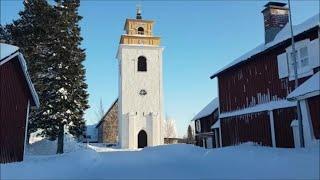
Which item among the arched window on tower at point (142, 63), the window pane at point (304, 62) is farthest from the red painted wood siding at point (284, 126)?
the arched window on tower at point (142, 63)

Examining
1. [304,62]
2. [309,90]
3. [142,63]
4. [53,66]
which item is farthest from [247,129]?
[142,63]

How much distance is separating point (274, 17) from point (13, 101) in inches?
678

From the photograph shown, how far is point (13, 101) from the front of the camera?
19938 millimetres

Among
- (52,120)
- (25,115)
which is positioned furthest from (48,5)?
(25,115)

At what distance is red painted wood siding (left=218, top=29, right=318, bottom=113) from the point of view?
21889mm

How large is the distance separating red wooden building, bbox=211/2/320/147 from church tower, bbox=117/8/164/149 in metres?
22.4

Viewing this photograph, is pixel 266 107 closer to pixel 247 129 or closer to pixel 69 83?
pixel 247 129

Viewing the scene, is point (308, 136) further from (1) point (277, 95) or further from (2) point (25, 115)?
(2) point (25, 115)

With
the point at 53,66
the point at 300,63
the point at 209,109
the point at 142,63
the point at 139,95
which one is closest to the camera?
the point at 300,63

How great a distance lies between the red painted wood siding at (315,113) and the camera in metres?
16.8

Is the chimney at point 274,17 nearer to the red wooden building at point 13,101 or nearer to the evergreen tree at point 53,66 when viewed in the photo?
the red wooden building at point 13,101

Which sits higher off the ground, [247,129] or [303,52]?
[303,52]

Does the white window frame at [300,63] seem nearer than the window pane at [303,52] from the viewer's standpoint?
Yes

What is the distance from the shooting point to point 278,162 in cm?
1380
